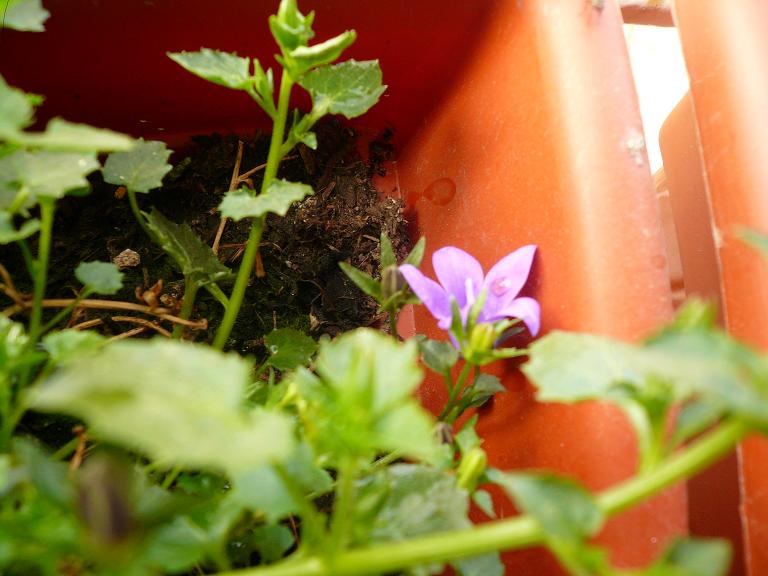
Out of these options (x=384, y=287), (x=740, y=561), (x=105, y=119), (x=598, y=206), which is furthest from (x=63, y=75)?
(x=740, y=561)

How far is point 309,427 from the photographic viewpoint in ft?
1.43

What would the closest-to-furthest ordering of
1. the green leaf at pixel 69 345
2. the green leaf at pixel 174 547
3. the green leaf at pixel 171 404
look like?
the green leaf at pixel 171 404, the green leaf at pixel 174 547, the green leaf at pixel 69 345

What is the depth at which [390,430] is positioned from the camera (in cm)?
30

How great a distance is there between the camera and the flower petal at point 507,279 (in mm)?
583

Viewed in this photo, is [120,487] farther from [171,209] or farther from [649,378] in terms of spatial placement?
[171,209]

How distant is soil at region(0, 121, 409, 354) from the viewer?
79 centimetres

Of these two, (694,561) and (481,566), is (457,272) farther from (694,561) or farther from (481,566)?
(694,561)

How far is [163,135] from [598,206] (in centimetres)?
60

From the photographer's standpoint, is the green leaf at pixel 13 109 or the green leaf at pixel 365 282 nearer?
the green leaf at pixel 13 109

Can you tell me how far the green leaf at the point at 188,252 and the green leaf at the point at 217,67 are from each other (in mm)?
159

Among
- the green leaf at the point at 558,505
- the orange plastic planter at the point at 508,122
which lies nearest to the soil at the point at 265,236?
the orange plastic planter at the point at 508,122

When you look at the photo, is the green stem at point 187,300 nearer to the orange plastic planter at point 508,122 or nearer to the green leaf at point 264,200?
the green leaf at point 264,200

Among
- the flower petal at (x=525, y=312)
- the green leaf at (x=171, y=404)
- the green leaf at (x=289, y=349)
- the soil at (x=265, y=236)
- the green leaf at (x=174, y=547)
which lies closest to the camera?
the green leaf at (x=171, y=404)

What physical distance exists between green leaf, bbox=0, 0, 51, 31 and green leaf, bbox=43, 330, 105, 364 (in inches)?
9.9
